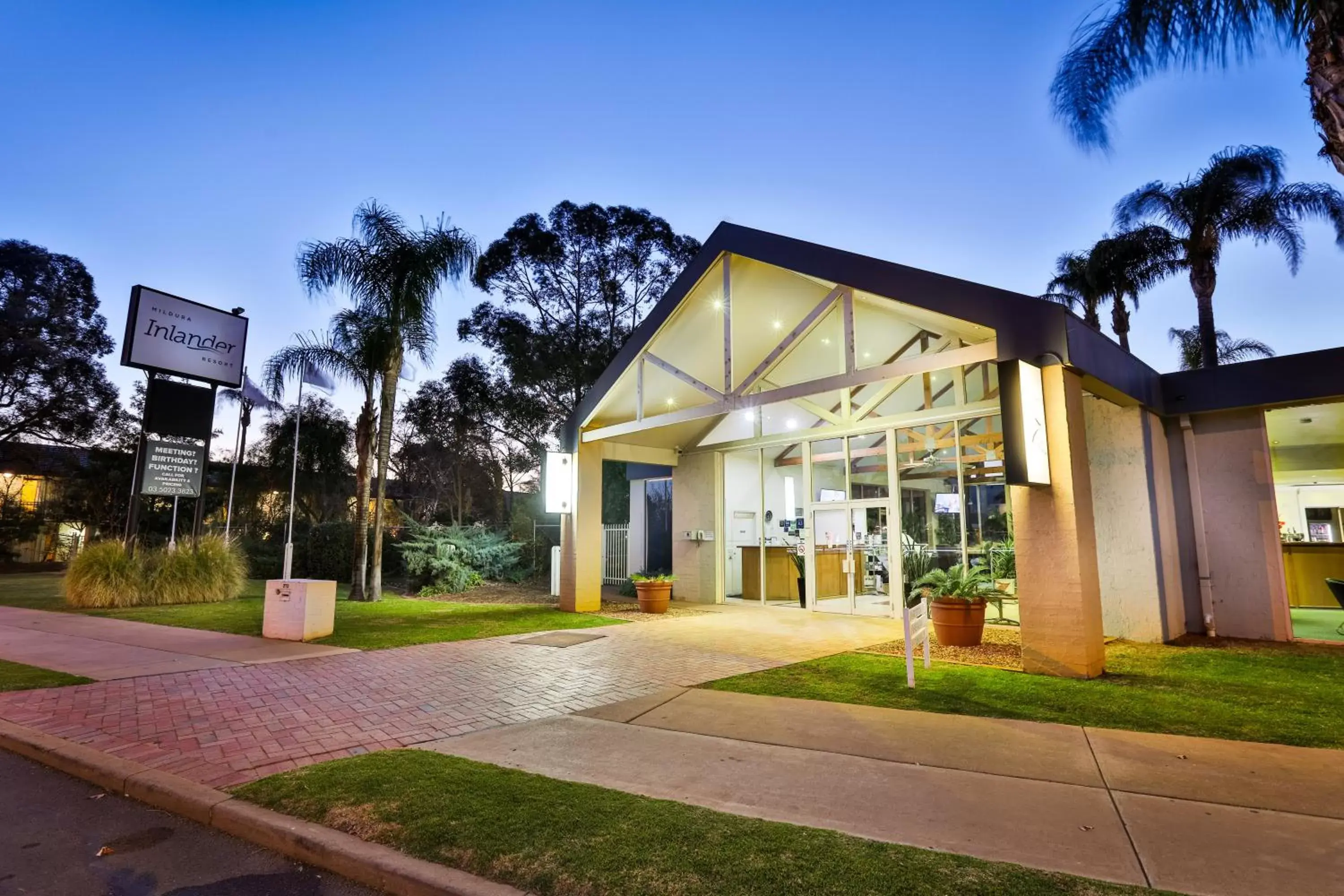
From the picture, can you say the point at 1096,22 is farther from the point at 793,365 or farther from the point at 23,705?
the point at 23,705

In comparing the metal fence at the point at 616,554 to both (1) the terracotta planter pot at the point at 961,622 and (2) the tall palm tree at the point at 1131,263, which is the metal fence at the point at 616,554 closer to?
(1) the terracotta planter pot at the point at 961,622

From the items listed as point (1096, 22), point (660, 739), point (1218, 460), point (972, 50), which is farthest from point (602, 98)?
point (660, 739)

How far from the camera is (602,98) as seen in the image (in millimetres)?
17312

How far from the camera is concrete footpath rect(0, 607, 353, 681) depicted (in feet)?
24.4

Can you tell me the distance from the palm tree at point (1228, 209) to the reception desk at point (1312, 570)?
990 cm

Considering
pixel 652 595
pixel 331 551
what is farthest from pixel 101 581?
pixel 652 595

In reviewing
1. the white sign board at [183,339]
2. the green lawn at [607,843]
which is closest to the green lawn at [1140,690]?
the green lawn at [607,843]

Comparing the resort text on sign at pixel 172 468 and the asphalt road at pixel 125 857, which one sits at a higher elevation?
the resort text on sign at pixel 172 468

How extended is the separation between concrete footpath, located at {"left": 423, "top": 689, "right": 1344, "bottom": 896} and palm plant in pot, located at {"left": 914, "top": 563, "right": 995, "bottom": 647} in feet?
11.8

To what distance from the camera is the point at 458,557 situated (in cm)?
1745

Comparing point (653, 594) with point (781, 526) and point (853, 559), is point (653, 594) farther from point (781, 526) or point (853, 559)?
point (853, 559)

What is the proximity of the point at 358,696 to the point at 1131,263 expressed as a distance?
2709cm

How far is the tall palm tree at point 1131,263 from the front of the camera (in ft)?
72.5

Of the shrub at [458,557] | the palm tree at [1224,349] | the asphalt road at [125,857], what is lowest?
the asphalt road at [125,857]
